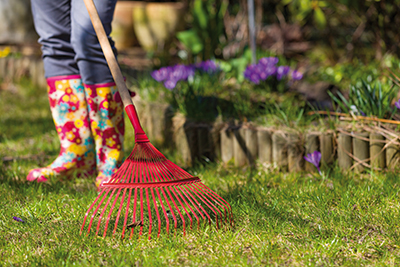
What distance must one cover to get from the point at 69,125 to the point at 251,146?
3.03 ft

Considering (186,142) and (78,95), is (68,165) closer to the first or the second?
(78,95)

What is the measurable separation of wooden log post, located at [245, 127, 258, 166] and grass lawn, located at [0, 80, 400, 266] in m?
0.09

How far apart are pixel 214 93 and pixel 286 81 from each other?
18.9 inches

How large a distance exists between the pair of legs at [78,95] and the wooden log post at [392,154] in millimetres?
1260

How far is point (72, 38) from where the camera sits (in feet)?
6.61

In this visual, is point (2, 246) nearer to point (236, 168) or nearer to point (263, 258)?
point (263, 258)

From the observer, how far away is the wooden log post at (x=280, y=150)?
216 cm

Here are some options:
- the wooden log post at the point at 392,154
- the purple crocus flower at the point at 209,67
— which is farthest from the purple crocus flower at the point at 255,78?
the wooden log post at the point at 392,154

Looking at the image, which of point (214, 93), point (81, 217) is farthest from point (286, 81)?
point (81, 217)

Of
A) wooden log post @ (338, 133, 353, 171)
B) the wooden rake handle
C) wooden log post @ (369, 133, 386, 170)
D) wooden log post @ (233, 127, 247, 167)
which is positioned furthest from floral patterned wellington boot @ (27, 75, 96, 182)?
wooden log post @ (369, 133, 386, 170)

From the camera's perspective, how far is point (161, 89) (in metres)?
3.06

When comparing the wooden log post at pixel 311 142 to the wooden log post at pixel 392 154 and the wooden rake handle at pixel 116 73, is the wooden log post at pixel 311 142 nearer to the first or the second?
the wooden log post at pixel 392 154

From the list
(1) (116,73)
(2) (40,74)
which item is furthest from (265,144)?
(2) (40,74)

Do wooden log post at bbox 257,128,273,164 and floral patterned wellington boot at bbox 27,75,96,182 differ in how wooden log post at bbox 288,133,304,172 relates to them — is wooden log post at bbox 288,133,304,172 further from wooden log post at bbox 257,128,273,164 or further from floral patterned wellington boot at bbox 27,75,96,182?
floral patterned wellington boot at bbox 27,75,96,182
